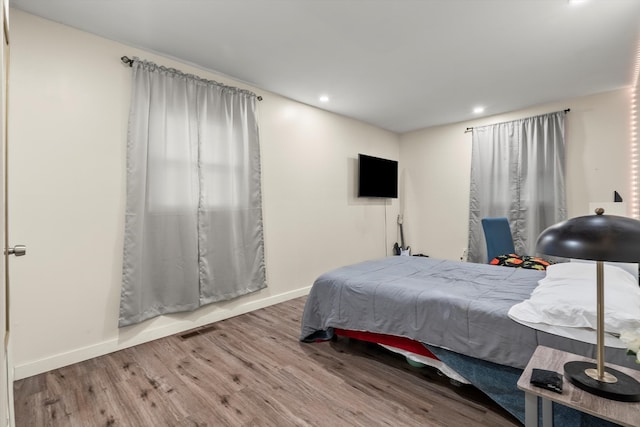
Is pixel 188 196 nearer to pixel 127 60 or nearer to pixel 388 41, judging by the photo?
pixel 127 60

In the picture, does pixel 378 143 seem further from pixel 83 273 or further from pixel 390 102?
pixel 83 273

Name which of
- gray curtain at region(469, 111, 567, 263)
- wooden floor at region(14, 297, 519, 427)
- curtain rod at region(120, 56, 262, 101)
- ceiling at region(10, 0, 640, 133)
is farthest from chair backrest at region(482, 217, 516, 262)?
curtain rod at region(120, 56, 262, 101)

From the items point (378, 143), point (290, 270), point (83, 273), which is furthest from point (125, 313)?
point (378, 143)

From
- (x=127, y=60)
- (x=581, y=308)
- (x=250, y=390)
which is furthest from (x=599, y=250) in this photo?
(x=127, y=60)

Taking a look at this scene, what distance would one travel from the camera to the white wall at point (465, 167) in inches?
143

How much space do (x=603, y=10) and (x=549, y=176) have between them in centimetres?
232

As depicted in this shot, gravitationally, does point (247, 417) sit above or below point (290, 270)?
below

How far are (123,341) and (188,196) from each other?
136cm

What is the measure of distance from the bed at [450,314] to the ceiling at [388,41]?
76.6 inches

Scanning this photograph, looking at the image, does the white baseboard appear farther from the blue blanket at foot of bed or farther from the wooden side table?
the wooden side table

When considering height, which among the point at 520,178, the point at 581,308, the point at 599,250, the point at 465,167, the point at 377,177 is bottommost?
the point at 581,308

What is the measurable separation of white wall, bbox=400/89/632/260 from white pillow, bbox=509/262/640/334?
8.49 feet

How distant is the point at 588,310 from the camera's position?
1434 mm

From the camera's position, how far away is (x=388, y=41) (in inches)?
101
